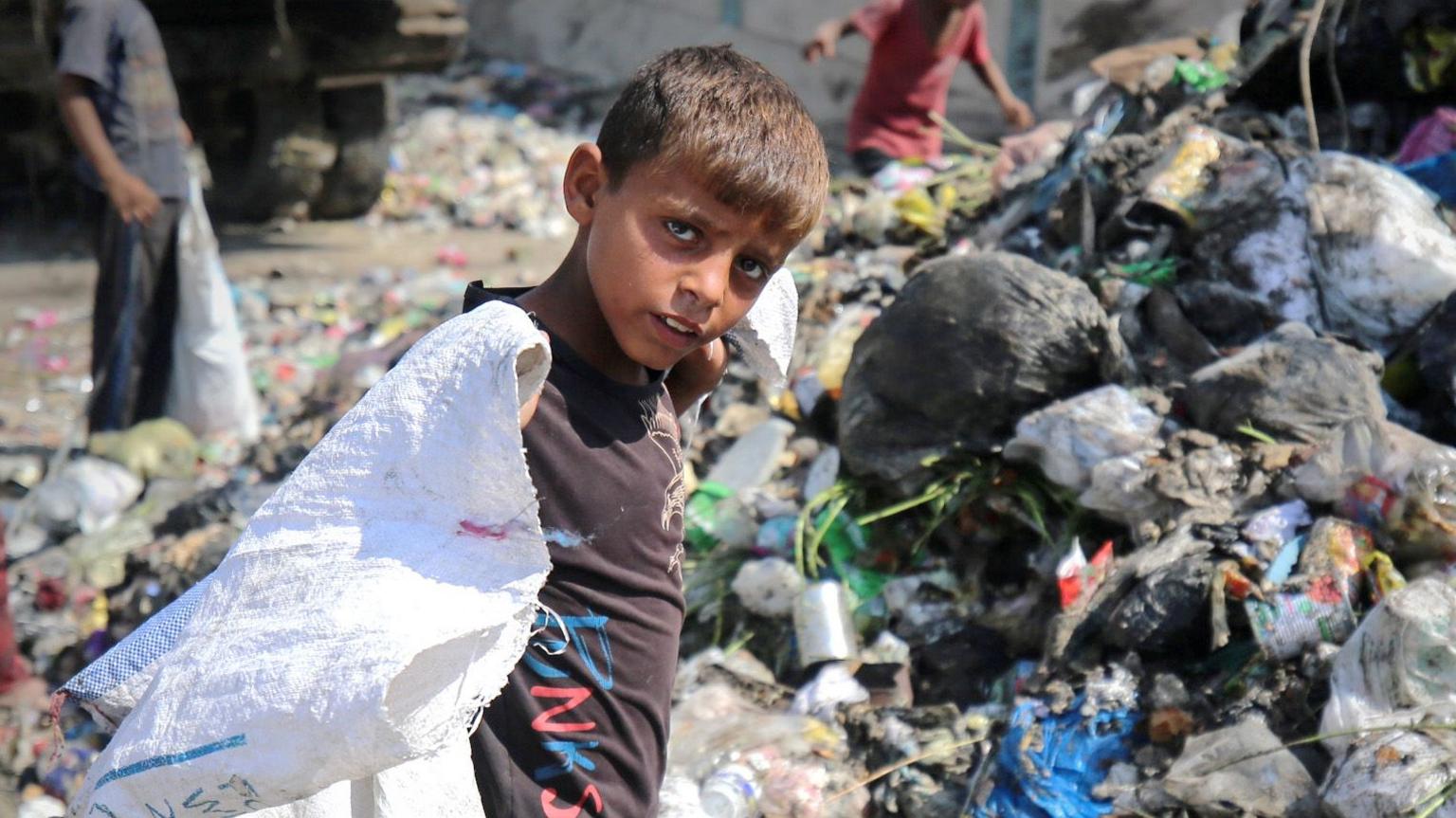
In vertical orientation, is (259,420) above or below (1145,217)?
below

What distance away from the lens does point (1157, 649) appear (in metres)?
2.91

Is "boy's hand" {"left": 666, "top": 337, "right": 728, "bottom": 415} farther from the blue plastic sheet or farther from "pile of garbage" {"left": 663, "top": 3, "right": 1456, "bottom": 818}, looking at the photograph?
the blue plastic sheet

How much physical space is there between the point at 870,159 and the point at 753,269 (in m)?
5.00

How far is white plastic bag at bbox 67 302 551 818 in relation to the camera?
48.2 inches

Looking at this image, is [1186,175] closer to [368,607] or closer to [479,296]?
[479,296]

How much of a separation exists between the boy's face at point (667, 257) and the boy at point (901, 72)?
16.2ft

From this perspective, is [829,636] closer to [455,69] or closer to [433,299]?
[433,299]

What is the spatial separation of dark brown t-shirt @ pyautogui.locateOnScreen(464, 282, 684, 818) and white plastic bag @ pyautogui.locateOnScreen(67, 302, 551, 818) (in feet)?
0.58

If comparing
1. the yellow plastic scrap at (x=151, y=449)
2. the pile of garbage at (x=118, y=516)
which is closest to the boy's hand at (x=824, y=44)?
the pile of garbage at (x=118, y=516)

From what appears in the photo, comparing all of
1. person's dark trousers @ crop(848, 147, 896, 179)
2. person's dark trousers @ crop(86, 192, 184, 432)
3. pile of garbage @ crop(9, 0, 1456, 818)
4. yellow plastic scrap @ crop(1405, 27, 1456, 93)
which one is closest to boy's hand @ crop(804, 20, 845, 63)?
person's dark trousers @ crop(848, 147, 896, 179)

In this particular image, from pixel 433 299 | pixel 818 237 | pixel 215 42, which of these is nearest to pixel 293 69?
pixel 215 42

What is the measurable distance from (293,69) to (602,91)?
3.79 m

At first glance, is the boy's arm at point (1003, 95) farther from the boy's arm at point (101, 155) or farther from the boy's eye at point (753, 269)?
the boy's eye at point (753, 269)

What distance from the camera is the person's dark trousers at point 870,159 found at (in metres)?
6.32
